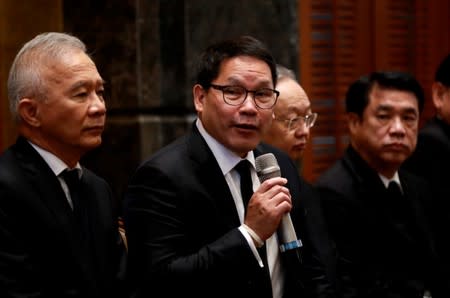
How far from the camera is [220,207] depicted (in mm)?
3635

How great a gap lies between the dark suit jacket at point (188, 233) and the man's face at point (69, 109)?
31 cm

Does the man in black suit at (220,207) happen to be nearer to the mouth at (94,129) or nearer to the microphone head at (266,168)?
the microphone head at (266,168)

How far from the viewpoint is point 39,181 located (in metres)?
3.38

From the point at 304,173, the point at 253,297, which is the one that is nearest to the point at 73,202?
the point at 253,297

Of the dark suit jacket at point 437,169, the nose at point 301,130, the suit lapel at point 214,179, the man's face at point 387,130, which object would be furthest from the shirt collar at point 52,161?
the dark suit jacket at point 437,169

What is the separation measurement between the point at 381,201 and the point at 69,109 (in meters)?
2.01

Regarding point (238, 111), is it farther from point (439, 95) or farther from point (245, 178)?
point (439, 95)

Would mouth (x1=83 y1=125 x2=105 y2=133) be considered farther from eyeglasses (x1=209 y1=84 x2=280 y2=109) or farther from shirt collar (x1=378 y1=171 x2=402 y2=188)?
shirt collar (x1=378 y1=171 x2=402 y2=188)

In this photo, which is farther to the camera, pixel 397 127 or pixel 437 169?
pixel 437 169

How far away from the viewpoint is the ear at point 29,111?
3457mm

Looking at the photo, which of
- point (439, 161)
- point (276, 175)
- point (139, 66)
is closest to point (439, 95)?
point (439, 161)

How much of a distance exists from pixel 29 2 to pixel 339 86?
2537 mm

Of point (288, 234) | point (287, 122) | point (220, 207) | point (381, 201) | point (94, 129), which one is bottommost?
point (381, 201)

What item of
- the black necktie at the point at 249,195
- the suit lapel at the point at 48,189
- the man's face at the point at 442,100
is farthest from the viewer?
the man's face at the point at 442,100
